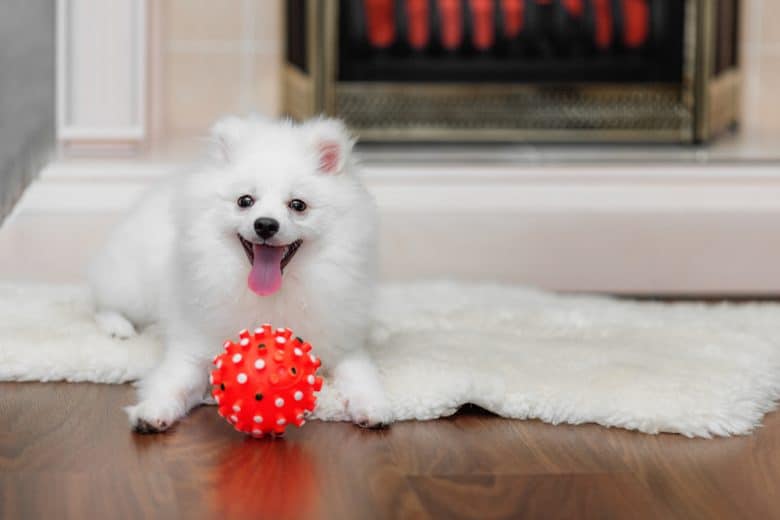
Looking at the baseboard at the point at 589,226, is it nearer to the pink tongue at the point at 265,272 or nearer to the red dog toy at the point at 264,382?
the pink tongue at the point at 265,272

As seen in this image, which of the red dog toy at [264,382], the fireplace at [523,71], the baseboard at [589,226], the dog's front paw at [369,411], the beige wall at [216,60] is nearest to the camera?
the red dog toy at [264,382]

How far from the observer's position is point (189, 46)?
131 inches

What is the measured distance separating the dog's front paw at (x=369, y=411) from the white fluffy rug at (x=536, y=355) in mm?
32

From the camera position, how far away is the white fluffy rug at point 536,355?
1.67 meters

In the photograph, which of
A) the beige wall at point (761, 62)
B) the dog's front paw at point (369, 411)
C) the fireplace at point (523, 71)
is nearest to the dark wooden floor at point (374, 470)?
the dog's front paw at point (369, 411)

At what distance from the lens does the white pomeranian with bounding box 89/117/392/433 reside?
1.63 metres

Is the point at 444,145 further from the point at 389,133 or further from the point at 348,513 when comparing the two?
the point at 348,513

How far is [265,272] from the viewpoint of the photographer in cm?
164

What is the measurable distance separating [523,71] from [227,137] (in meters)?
1.46

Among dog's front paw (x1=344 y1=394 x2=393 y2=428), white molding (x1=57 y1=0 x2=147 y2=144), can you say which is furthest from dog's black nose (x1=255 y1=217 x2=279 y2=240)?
white molding (x1=57 y1=0 x2=147 y2=144)

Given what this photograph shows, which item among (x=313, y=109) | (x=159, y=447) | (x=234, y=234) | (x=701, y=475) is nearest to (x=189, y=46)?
(x=313, y=109)

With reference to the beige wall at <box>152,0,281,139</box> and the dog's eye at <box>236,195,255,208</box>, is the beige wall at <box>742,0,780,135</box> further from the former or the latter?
the dog's eye at <box>236,195,255,208</box>

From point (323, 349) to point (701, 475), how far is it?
56 cm

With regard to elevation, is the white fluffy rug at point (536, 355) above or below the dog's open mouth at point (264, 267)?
below
